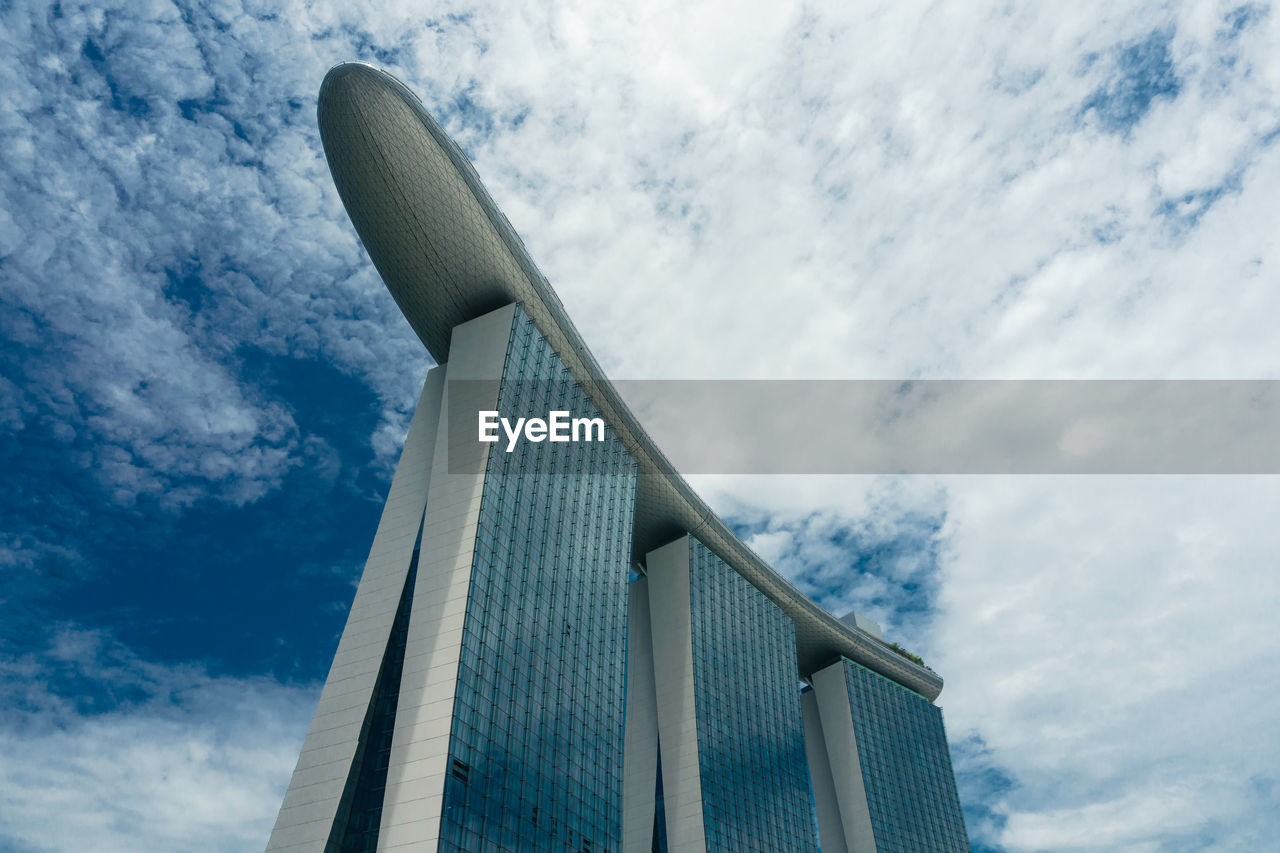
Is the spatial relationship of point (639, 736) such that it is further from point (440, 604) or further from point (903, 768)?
point (903, 768)

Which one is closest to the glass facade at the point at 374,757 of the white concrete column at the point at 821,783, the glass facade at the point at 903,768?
the white concrete column at the point at 821,783

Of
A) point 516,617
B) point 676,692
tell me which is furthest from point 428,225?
point 676,692

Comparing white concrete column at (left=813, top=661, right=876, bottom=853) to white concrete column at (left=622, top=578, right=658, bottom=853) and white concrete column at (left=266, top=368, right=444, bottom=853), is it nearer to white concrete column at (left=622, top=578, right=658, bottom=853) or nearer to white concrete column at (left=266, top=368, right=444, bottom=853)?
white concrete column at (left=622, top=578, right=658, bottom=853)

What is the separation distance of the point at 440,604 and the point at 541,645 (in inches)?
316

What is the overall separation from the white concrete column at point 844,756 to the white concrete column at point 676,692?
3117 centimetres

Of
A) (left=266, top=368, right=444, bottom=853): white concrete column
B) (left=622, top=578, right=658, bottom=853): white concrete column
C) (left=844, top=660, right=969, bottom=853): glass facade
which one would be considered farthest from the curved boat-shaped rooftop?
(left=844, top=660, right=969, bottom=853): glass facade

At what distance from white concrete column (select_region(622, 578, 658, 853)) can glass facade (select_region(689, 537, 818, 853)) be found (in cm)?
477

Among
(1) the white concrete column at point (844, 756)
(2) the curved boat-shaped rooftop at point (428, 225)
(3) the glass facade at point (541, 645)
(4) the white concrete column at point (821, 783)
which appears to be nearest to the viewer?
(3) the glass facade at point (541, 645)

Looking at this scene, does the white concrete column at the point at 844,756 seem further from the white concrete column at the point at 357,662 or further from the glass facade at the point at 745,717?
the white concrete column at the point at 357,662

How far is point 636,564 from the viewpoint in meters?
83.0

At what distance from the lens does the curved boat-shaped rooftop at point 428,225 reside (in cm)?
5284

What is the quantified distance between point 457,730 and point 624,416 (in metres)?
31.7

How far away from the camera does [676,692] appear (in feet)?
235

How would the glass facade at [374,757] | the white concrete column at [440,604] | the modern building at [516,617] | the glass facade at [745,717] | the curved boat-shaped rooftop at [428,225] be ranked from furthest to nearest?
1. the glass facade at [745,717]
2. the curved boat-shaped rooftop at [428,225]
3. the modern building at [516,617]
4. the glass facade at [374,757]
5. the white concrete column at [440,604]
